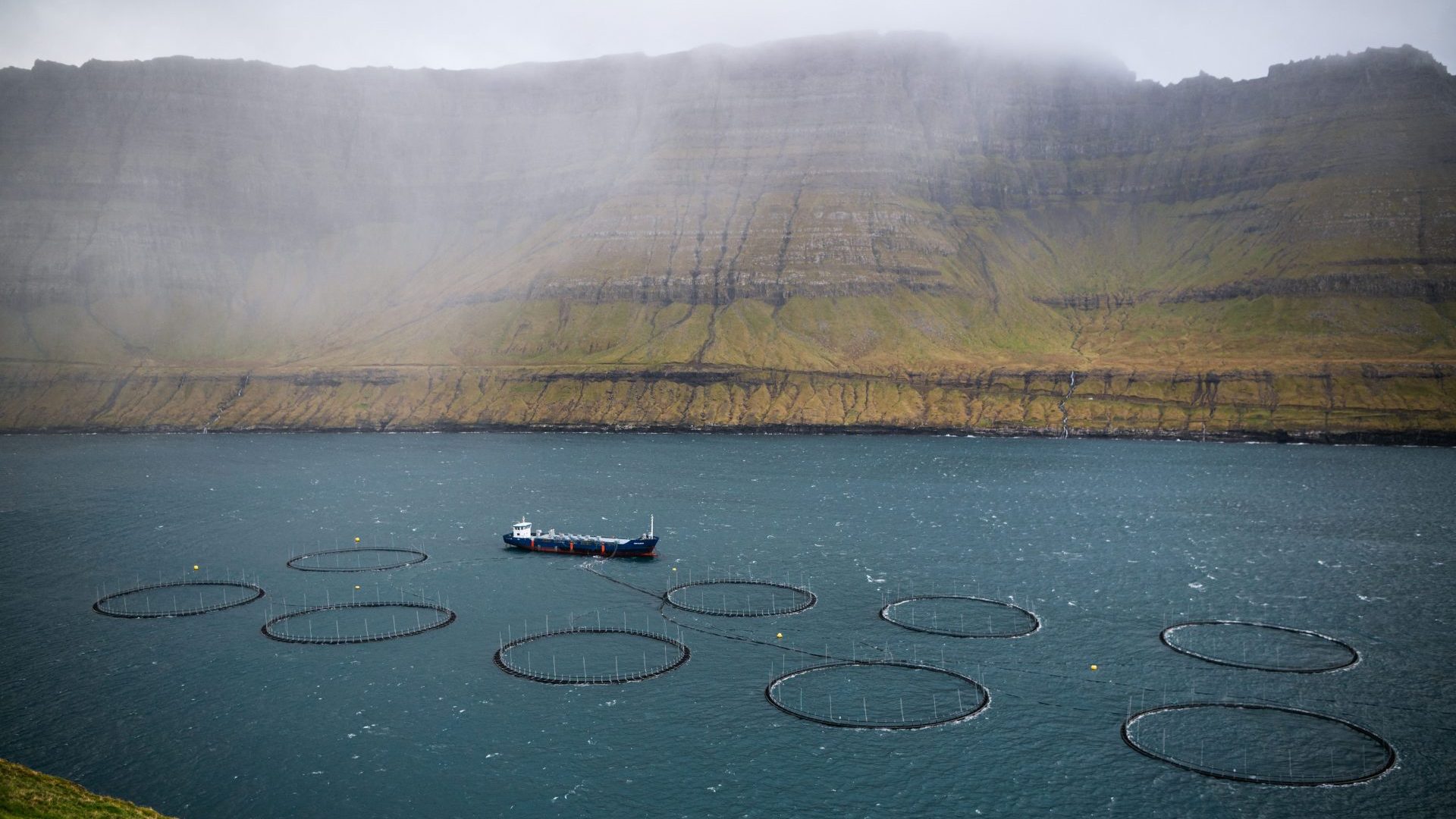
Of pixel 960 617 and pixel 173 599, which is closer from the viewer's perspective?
pixel 960 617

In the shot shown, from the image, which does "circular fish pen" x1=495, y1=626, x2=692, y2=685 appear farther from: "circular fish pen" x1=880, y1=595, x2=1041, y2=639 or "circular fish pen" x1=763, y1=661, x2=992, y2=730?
"circular fish pen" x1=880, y1=595, x2=1041, y2=639

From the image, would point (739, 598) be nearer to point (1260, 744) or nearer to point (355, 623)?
point (355, 623)

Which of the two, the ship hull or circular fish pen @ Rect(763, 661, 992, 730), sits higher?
circular fish pen @ Rect(763, 661, 992, 730)

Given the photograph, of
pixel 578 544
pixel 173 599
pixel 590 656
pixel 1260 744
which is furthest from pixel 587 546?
pixel 1260 744

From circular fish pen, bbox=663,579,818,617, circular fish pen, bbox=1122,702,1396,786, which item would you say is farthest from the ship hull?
circular fish pen, bbox=1122,702,1396,786

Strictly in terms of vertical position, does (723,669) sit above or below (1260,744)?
below

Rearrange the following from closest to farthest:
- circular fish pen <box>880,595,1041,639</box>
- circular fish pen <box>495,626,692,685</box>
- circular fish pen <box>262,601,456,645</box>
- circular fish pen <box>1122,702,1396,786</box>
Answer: circular fish pen <box>1122,702,1396,786</box> → circular fish pen <box>495,626,692,685</box> → circular fish pen <box>262,601,456,645</box> → circular fish pen <box>880,595,1041,639</box>

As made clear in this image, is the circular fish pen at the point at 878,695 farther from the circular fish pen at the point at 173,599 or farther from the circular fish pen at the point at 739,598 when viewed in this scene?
the circular fish pen at the point at 173,599

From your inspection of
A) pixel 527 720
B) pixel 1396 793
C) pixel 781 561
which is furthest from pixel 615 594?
pixel 1396 793
